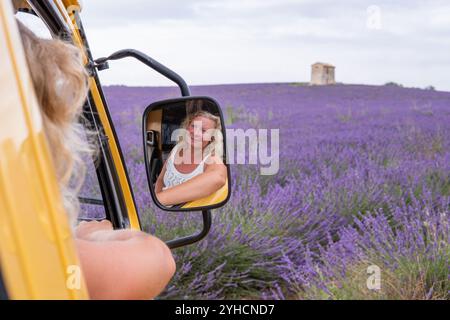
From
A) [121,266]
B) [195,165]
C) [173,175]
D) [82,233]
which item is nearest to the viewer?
[121,266]

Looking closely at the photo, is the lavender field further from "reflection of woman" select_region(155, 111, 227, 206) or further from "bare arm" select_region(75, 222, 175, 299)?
"bare arm" select_region(75, 222, 175, 299)

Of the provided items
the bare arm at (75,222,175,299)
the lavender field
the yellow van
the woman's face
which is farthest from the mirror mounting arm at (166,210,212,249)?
the lavender field

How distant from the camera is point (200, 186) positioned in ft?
4.45

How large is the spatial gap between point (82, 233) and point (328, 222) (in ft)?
10.5

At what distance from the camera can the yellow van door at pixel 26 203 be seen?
0.53 metres

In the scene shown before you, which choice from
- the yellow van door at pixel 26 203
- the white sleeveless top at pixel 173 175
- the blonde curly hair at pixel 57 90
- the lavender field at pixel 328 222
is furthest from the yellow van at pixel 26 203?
the lavender field at pixel 328 222

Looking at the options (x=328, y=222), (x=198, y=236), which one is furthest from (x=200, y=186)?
(x=328, y=222)

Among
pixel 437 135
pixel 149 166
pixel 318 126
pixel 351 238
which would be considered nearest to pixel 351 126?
pixel 318 126

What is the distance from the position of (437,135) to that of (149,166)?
5395 mm

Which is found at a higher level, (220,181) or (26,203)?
(26,203)

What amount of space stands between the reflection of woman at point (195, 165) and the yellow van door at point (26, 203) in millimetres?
729

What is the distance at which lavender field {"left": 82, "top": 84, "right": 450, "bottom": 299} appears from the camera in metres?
2.94

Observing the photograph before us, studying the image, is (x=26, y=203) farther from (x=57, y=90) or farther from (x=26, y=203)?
(x=57, y=90)

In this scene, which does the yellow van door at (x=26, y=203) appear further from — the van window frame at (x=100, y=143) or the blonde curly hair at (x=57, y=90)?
the van window frame at (x=100, y=143)
